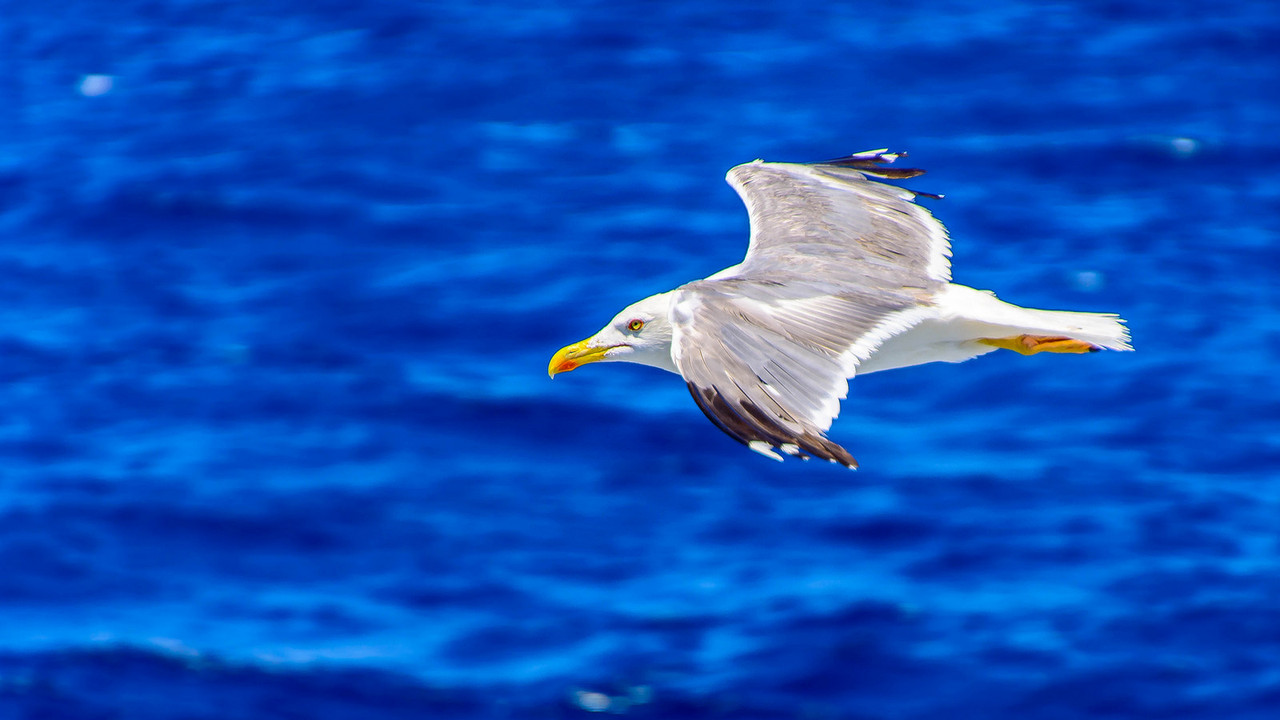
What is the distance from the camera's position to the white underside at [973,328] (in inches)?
398

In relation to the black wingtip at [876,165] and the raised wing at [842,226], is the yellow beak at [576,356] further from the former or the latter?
the black wingtip at [876,165]

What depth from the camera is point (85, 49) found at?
28.1 meters

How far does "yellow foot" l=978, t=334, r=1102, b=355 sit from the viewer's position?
1059cm

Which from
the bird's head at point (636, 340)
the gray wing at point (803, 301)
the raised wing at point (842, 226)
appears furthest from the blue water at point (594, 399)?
the bird's head at point (636, 340)

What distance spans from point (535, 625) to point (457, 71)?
1062 centimetres

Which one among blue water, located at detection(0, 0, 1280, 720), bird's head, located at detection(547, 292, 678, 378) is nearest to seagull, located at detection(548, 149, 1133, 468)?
bird's head, located at detection(547, 292, 678, 378)

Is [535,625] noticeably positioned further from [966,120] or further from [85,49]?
[85,49]

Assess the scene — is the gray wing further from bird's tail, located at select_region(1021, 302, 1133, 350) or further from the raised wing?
bird's tail, located at select_region(1021, 302, 1133, 350)

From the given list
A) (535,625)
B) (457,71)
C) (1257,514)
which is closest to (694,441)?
(535,625)

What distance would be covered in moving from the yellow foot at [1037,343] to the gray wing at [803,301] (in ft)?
1.64

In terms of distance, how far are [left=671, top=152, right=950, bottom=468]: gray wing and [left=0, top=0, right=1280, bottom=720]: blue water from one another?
7.30m

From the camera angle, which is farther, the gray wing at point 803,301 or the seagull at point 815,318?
the seagull at point 815,318

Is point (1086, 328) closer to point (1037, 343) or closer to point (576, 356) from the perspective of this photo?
point (1037, 343)

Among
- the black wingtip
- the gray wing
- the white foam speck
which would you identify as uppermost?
the white foam speck
